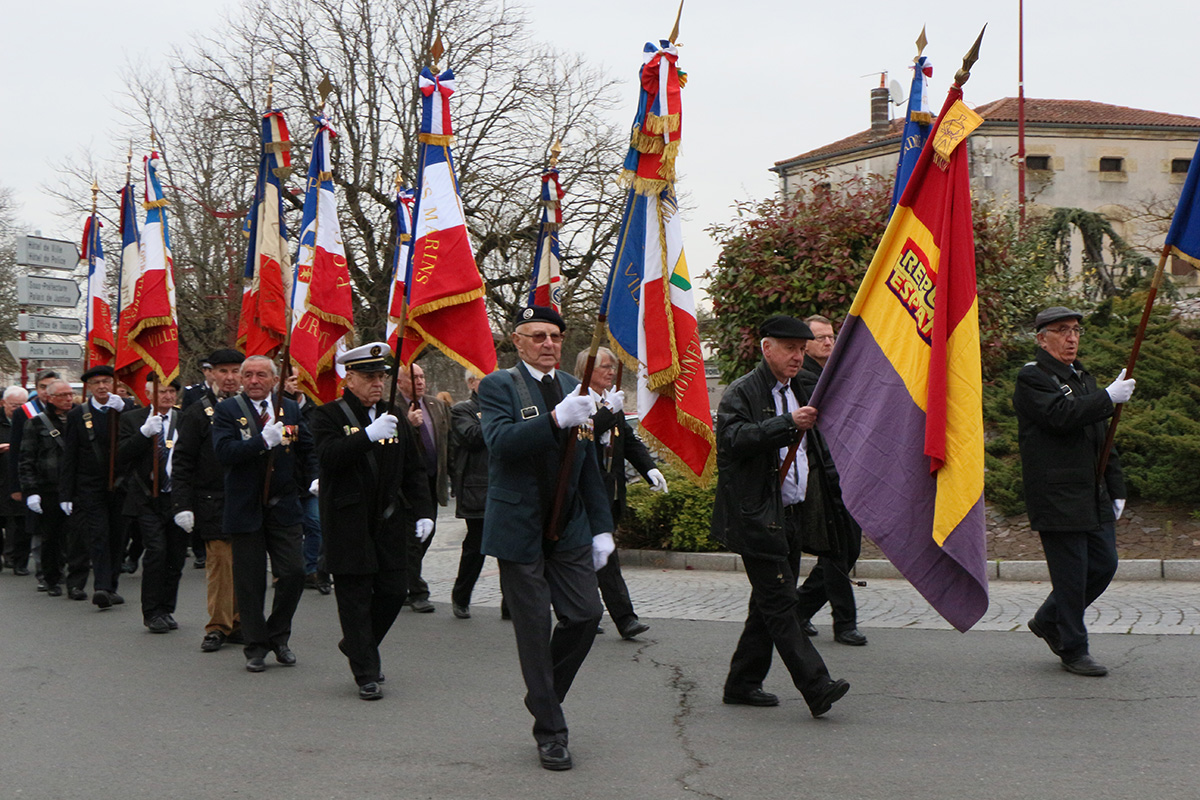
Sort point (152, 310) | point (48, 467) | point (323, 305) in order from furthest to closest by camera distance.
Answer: point (48, 467)
point (152, 310)
point (323, 305)

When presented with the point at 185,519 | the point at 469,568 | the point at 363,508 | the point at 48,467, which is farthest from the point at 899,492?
the point at 48,467

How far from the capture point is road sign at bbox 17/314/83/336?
1544 cm

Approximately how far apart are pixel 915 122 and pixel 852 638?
3832mm

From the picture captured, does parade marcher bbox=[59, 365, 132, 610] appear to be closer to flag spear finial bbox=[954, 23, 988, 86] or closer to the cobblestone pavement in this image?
the cobblestone pavement

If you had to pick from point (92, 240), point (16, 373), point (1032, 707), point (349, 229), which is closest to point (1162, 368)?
point (1032, 707)

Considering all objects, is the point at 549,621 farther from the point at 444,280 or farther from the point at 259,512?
the point at 259,512

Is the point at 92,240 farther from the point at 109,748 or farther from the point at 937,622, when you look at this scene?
the point at 937,622

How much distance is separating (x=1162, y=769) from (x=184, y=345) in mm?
25956

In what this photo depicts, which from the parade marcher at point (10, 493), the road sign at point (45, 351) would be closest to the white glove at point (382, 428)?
the parade marcher at point (10, 493)

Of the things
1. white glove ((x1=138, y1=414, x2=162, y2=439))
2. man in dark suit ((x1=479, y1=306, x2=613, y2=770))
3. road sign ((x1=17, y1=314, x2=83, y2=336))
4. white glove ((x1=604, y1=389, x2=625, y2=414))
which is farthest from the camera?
road sign ((x1=17, y1=314, x2=83, y2=336))

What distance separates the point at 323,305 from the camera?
909 cm

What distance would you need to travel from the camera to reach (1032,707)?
18.1 ft

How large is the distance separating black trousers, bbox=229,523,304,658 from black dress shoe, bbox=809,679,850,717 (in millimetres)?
3380

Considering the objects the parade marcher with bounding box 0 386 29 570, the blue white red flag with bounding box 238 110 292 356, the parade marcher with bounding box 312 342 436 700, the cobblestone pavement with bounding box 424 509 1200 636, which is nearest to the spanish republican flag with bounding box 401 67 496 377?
the parade marcher with bounding box 312 342 436 700
